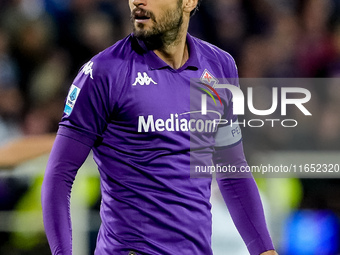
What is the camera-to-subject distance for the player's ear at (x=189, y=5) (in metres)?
2.48

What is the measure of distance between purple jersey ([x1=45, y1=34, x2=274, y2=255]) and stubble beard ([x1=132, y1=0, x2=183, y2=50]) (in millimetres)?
50

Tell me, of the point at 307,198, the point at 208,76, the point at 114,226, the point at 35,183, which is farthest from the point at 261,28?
the point at 114,226

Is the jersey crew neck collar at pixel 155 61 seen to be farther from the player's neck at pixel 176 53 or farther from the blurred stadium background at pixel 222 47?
the blurred stadium background at pixel 222 47

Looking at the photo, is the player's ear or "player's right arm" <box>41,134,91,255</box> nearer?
"player's right arm" <box>41,134,91,255</box>

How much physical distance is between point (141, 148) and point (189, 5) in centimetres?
60

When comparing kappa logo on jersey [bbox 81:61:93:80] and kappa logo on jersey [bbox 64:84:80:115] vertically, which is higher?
kappa logo on jersey [bbox 81:61:93:80]

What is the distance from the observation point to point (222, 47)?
5512mm

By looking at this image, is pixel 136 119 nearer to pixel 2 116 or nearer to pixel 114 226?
pixel 114 226

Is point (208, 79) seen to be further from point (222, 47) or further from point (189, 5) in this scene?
point (222, 47)

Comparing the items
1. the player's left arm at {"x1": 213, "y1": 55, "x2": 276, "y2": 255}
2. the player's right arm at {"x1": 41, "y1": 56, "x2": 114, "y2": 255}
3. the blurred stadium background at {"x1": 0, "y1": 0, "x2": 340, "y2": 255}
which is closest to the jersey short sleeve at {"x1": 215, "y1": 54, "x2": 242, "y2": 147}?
the player's left arm at {"x1": 213, "y1": 55, "x2": 276, "y2": 255}

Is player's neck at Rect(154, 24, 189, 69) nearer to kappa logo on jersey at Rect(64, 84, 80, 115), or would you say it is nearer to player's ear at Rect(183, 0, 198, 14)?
player's ear at Rect(183, 0, 198, 14)

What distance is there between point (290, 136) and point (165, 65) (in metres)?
2.52

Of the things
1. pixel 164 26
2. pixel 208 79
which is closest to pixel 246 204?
pixel 208 79

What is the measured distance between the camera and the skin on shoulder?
7.59 feet
